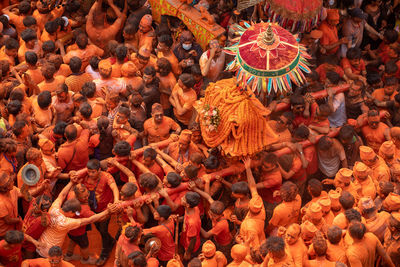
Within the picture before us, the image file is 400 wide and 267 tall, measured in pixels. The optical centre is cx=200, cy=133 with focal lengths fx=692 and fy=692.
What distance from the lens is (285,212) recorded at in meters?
11.2

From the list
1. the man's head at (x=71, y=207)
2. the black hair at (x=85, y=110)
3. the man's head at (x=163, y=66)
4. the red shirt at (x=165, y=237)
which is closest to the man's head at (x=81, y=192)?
the man's head at (x=71, y=207)

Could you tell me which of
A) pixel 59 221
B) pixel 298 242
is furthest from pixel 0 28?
pixel 298 242

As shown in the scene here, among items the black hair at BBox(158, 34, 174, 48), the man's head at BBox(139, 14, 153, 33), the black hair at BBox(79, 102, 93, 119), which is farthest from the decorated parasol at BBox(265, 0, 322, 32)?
the black hair at BBox(79, 102, 93, 119)

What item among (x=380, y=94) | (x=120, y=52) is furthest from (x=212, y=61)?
(x=380, y=94)

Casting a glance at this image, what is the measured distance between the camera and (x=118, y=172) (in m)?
12.5

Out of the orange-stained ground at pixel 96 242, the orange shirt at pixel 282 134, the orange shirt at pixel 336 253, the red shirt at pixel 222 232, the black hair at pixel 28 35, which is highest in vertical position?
the black hair at pixel 28 35

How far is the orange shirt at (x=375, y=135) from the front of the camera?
1291 centimetres

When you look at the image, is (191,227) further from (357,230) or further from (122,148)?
(357,230)

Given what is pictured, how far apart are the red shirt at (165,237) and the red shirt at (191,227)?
0.70 ft

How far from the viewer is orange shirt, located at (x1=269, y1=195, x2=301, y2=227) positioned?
11227 millimetres

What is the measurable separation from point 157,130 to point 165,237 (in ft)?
8.34

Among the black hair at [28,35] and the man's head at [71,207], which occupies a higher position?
the black hair at [28,35]

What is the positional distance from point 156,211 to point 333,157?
3600 millimetres

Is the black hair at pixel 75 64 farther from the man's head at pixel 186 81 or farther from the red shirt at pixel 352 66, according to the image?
the red shirt at pixel 352 66
